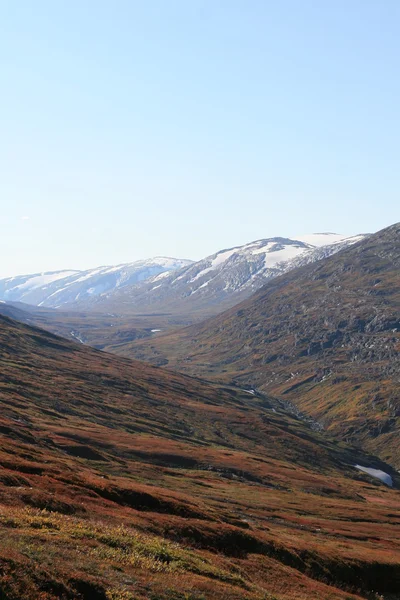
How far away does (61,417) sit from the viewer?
15338cm

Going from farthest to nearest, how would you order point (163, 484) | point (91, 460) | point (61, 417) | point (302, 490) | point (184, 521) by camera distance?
1. point (61, 417)
2. point (302, 490)
3. point (91, 460)
4. point (163, 484)
5. point (184, 521)

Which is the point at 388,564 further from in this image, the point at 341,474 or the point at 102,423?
the point at 341,474

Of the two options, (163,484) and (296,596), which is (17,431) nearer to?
(163,484)

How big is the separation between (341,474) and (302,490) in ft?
205

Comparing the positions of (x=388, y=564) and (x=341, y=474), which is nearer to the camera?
(x=388, y=564)

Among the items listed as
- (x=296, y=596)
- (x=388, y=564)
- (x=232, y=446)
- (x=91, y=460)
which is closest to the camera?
(x=296, y=596)

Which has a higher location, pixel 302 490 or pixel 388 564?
pixel 388 564

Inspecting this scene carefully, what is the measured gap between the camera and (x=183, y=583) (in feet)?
104

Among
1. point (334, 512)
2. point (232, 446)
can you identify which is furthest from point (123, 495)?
point (232, 446)

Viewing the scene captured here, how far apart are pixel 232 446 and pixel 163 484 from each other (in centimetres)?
9599

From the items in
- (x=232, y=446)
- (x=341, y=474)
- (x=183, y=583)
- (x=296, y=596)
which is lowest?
(x=341, y=474)

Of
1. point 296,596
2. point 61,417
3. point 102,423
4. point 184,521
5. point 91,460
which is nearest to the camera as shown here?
point 296,596

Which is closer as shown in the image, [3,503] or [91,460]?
[3,503]

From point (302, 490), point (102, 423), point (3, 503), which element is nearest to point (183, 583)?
point (3, 503)
